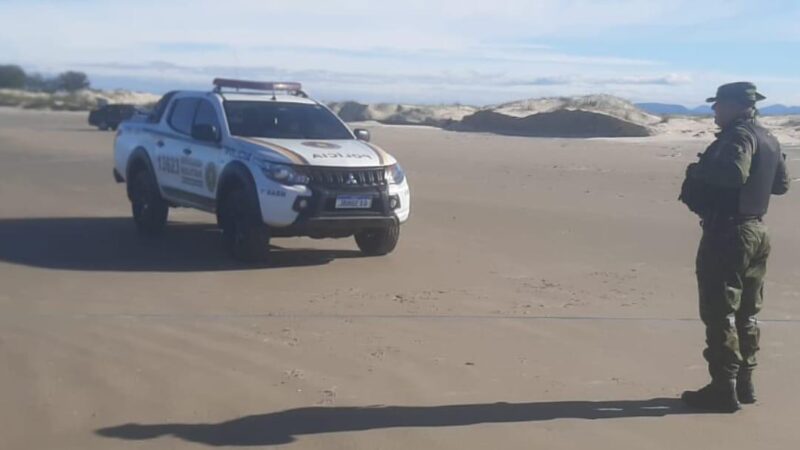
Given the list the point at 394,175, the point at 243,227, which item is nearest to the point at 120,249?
the point at 243,227

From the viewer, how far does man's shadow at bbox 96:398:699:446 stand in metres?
6.44

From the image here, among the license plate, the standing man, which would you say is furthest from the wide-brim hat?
the license plate

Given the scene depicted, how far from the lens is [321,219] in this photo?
11992mm

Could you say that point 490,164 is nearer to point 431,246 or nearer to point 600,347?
point 431,246

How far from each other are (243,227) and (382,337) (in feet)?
12.2

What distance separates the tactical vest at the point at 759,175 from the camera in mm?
Answer: 6840

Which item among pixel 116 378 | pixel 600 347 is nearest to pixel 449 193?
pixel 600 347

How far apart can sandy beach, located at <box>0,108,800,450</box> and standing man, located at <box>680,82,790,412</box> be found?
34cm

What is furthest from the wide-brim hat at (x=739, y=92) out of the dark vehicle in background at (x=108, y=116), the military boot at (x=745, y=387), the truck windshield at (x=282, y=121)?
the dark vehicle in background at (x=108, y=116)

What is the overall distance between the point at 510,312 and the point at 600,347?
4.61 feet

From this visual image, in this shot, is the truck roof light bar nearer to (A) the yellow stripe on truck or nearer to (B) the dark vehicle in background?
(A) the yellow stripe on truck

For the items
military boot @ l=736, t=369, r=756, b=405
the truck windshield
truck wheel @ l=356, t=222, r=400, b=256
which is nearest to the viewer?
military boot @ l=736, t=369, r=756, b=405

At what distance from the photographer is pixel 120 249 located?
1336 centimetres

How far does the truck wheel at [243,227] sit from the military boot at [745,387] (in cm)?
589
